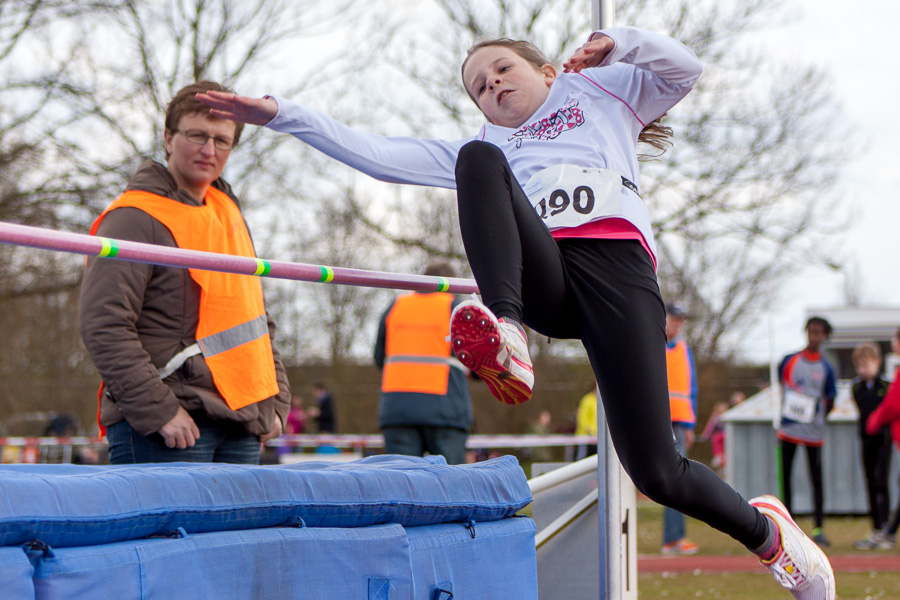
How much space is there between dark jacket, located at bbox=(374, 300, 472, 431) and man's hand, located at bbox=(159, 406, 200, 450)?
285cm

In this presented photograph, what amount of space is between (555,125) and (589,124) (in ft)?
0.31

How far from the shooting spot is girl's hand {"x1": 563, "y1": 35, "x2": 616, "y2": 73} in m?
2.21

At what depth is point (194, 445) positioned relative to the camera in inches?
107

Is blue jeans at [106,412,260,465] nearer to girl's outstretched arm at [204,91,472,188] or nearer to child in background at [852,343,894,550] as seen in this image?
girl's outstretched arm at [204,91,472,188]

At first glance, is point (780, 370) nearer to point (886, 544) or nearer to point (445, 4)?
point (886, 544)

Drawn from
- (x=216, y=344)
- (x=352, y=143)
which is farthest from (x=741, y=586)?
(x=352, y=143)

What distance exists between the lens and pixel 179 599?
1605 mm

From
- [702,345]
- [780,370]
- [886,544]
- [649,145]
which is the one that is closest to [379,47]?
[780,370]

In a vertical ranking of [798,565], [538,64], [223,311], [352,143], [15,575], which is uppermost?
[538,64]

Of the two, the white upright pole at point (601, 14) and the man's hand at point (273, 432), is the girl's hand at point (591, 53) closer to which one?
the white upright pole at point (601, 14)

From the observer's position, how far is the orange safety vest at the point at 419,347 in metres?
5.48

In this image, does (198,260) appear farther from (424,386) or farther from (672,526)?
(672,526)

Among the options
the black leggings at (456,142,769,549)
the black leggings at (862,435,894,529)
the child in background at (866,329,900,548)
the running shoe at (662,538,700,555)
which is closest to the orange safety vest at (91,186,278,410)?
the black leggings at (456,142,769,549)

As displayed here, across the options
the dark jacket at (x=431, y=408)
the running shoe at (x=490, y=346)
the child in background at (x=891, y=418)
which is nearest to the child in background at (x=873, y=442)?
the child in background at (x=891, y=418)
